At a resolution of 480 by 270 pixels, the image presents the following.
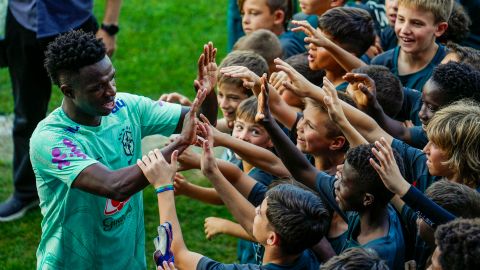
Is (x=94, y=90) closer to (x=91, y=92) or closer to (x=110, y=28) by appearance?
(x=91, y=92)

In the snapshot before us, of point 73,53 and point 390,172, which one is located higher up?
point 73,53

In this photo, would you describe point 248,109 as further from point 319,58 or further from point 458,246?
point 458,246

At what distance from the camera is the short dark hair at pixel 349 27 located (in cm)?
636

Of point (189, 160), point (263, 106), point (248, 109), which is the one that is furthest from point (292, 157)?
point (248, 109)

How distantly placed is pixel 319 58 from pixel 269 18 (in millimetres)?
1548

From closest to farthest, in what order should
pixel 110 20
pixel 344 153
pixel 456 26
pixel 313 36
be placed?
1. pixel 344 153
2. pixel 313 36
3. pixel 456 26
4. pixel 110 20

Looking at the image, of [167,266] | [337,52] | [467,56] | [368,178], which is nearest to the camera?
[167,266]

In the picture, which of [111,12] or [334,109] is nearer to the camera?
[334,109]

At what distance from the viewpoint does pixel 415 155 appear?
4.92 m

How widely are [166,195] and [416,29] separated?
2779 millimetres

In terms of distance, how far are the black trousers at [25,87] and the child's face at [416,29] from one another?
2655 millimetres

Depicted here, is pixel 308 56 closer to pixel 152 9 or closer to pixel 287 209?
pixel 287 209

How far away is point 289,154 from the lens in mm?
4820

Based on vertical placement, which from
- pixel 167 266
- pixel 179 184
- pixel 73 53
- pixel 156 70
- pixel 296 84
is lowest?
pixel 156 70
